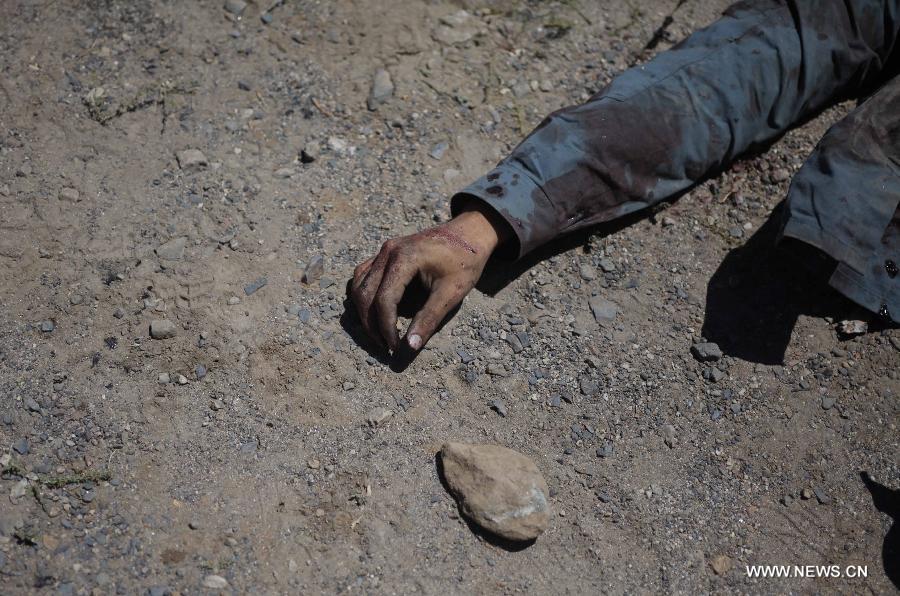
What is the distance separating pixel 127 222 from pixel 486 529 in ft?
4.79

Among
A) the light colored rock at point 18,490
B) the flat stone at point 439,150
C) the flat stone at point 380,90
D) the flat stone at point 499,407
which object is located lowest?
the light colored rock at point 18,490

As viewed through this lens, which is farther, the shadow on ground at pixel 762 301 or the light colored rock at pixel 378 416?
the shadow on ground at pixel 762 301

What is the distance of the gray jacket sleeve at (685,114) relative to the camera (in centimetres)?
228

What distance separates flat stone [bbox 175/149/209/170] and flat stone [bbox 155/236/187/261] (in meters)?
0.30

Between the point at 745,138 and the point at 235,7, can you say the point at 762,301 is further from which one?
the point at 235,7

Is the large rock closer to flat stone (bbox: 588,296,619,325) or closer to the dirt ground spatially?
the dirt ground

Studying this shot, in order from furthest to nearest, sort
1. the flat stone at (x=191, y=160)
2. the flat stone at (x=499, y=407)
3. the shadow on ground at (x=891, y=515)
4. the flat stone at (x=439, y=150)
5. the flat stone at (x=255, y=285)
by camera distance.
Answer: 1. the flat stone at (x=439, y=150)
2. the flat stone at (x=191, y=160)
3. the flat stone at (x=255, y=285)
4. the flat stone at (x=499, y=407)
5. the shadow on ground at (x=891, y=515)

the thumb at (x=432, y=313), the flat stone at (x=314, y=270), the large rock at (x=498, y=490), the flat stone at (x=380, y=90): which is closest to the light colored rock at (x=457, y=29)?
the flat stone at (x=380, y=90)

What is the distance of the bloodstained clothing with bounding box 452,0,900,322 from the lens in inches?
85.0

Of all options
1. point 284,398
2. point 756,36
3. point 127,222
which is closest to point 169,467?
point 284,398

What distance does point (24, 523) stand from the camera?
5.97ft

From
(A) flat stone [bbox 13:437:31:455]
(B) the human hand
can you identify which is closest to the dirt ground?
(A) flat stone [bbox 13:437:31:455]

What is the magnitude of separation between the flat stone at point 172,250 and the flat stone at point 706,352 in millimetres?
1636

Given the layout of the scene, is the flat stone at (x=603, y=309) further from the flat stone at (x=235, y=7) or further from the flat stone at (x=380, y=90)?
the flat stone at (x=235, y=7)
